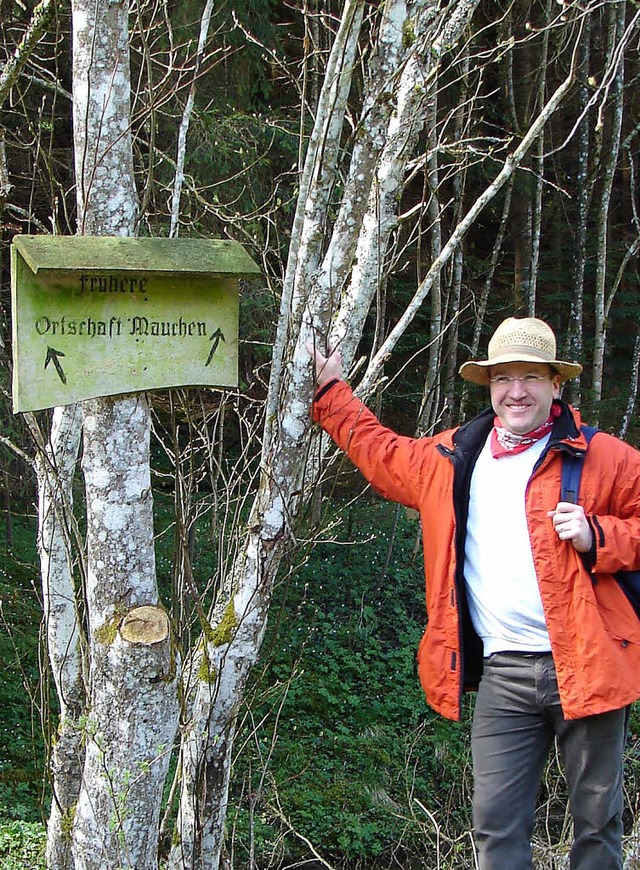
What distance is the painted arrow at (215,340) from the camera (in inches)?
94.5

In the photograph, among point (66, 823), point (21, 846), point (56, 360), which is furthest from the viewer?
point (21, 846)

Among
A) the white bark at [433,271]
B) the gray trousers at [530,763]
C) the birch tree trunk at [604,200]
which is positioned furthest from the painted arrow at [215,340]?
the birch tree trunk at [604,200]

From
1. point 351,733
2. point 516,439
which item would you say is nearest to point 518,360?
point 516,439

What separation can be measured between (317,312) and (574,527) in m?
0.93

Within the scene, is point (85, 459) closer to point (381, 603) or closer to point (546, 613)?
point (546, 613)

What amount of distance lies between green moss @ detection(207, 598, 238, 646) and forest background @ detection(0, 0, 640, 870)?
0.02m

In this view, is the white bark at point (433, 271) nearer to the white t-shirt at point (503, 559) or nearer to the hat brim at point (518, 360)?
the hat brim at point (518, 360)

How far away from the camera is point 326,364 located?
252 centimetres

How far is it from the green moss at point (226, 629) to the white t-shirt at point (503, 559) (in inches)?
28.8

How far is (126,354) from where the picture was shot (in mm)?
2273

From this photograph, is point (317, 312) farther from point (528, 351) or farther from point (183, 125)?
point (183, 125)

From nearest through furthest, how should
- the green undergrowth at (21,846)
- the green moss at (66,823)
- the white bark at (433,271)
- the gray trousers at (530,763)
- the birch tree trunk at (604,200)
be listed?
the gray trousers at (530,763) < the white bark at (433,271) < the green moss at (66,823) < the green undergrowth at (21,846) < the birch tree trunk at (604,200)

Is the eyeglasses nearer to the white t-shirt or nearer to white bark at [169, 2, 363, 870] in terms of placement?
the white t-shirt

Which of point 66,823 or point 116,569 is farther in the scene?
point 66,823
